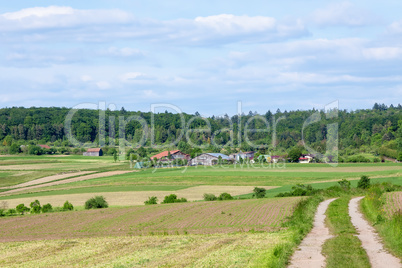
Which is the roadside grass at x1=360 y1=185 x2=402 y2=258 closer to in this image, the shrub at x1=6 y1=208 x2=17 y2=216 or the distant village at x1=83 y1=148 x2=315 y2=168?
the shrub at x1=6 y1=208 x2=17 y2=216

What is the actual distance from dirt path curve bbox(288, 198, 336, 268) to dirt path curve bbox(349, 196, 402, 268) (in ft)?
5.19

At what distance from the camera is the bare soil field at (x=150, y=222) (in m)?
31.4

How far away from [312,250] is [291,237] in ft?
11.5

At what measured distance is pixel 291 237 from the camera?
23359 millimetres

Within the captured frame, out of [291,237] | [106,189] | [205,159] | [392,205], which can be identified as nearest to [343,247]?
[291,237]

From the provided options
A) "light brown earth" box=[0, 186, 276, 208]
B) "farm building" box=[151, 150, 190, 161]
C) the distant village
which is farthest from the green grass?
"farm building" box=[151, 150, 190, 161]

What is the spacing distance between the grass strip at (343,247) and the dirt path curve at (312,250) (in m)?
0.27

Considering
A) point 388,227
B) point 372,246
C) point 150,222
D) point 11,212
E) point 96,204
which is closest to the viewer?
point 372,246

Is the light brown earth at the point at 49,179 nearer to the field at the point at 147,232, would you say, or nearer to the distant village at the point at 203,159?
the field at the point at 147,232

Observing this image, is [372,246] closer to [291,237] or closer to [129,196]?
[291,237]

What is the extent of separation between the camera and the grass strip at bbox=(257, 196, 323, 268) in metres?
17.3

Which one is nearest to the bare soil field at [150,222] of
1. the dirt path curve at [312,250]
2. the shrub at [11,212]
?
the dirt path curve at [312,250]

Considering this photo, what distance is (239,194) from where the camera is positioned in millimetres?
66875

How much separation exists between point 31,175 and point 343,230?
8401 centimetres
